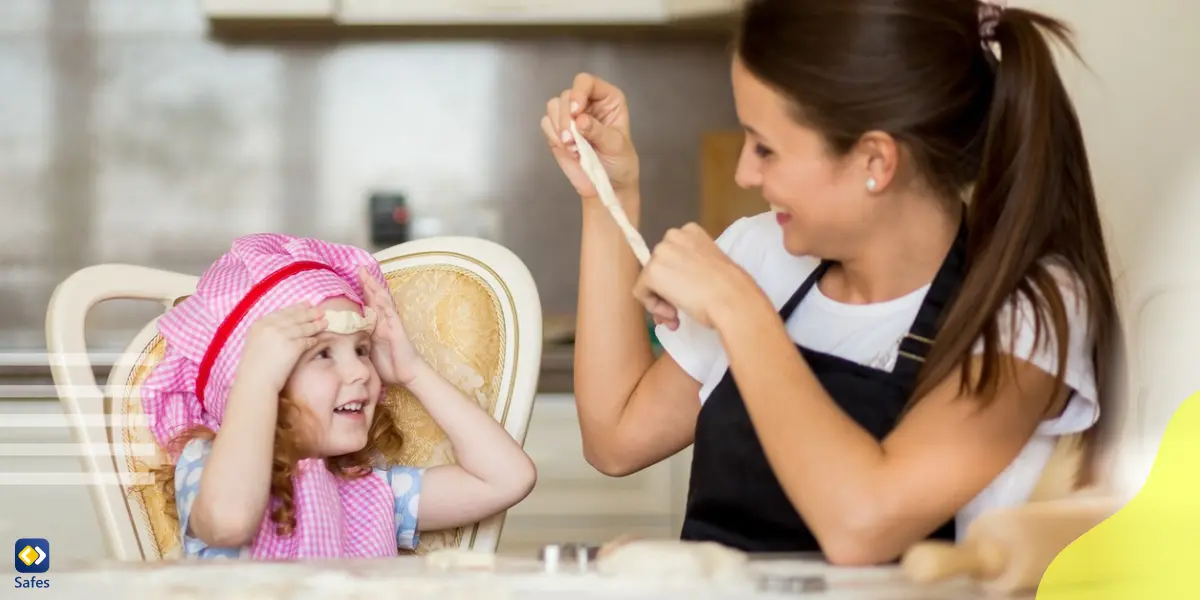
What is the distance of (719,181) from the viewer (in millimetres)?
1587

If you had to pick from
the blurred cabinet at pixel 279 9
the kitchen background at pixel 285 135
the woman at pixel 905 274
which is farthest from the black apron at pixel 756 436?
the blurred cabinet at pixel 279 9

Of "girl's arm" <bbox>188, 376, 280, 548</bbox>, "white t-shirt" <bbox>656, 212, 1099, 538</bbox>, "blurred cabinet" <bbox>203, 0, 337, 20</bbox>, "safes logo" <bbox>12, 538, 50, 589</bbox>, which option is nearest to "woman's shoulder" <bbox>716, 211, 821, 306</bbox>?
"white t-shirt" <bbox>656, 212, 1099, 538</bbox>

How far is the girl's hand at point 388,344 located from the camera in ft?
2.65

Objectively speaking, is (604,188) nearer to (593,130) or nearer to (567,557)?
(593,130)

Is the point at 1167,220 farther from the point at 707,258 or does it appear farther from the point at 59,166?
the point at 59,166

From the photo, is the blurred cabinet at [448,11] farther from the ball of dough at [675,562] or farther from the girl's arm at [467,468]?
the ball of dough at [675,562]

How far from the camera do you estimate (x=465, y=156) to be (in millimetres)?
1711

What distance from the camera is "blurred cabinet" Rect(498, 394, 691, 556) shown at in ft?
3.03

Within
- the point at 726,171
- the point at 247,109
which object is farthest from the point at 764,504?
the point at 247,109

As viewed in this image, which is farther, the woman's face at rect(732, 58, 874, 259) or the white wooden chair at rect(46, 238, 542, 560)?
the white wooden chair at rect(46, 238, 542, 560)

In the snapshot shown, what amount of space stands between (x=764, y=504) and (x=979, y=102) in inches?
10.9

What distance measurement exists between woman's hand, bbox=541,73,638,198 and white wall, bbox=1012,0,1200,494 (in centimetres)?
30

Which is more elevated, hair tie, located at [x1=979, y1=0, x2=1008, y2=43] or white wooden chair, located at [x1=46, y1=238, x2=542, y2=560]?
hair tie, located at [x1=979, y1=0, x2=1008, y2=43]

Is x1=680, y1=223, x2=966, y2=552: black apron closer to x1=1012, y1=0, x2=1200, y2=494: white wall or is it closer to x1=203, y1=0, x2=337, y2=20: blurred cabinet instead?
x1=1012, y1=0, x2=1200, y2=494: white wall
